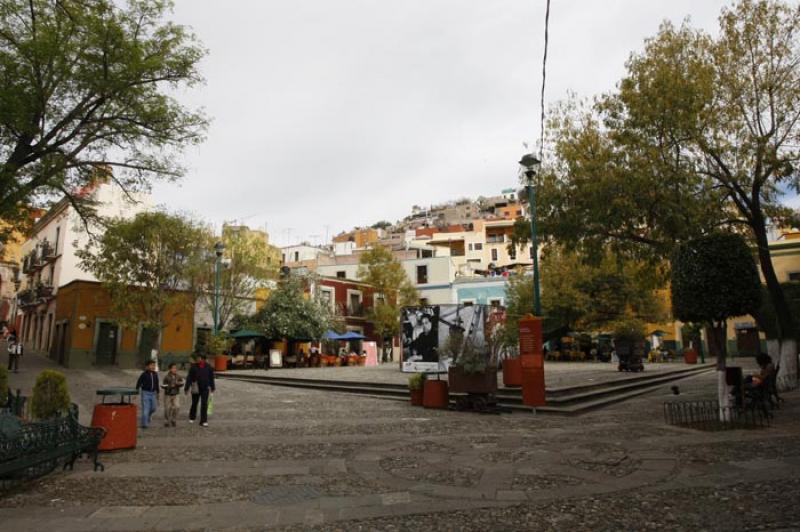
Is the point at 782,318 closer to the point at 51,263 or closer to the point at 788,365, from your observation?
the point at 788,365

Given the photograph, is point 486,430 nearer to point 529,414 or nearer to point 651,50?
point 529,414

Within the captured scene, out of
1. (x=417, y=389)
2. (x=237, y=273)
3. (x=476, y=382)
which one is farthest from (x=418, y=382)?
(x=237, y=273)

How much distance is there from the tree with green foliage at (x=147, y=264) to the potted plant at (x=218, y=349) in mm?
2458

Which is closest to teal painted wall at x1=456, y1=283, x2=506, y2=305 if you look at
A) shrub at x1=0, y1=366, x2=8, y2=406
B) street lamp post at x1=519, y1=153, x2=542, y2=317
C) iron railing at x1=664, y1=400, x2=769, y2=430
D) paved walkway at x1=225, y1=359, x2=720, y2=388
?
paved walkway at x1=225, y1=359, x2=720, y2=388

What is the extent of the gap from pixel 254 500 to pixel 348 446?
2969mm

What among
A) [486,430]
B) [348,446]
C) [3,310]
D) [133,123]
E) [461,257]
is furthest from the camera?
[461,257]

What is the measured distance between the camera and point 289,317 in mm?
30375

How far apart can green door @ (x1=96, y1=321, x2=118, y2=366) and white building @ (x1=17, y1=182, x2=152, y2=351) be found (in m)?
3.11

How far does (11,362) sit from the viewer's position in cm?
2206

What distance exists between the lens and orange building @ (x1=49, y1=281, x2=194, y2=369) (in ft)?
88.2

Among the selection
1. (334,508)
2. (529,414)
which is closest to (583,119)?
(529,414)

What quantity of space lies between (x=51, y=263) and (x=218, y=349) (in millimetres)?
13511

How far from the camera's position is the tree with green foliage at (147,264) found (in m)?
25.1

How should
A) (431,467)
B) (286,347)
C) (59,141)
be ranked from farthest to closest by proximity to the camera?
(286,347) → (59,141) → (431,467)
